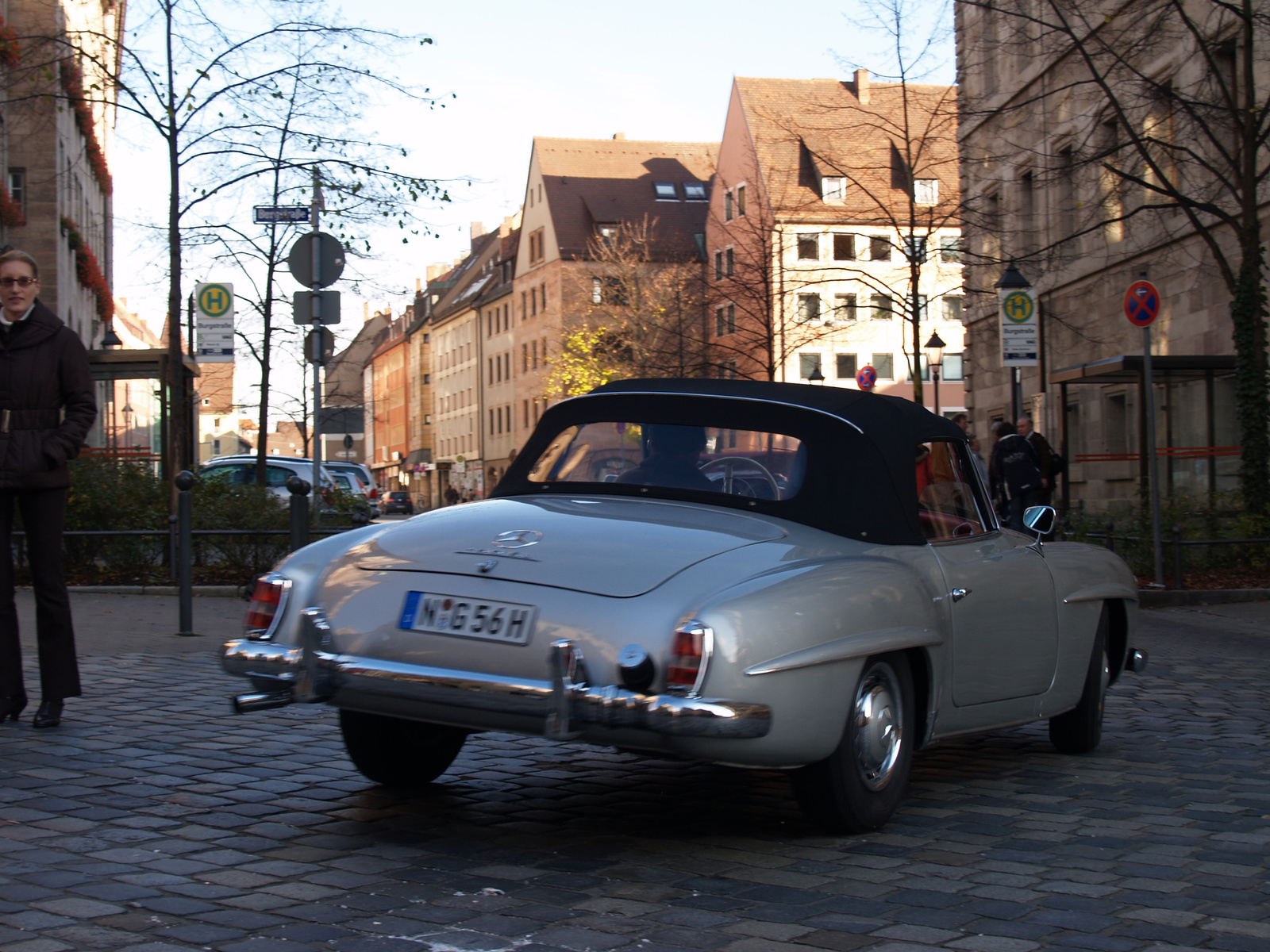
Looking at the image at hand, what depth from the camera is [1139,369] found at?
20.4 meters

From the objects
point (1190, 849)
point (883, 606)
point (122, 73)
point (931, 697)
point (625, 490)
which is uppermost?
point (122, 73)

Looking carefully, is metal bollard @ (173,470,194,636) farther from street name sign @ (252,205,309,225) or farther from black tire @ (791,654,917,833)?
black tire @ (791,654,917,833)

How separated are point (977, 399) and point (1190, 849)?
3500 cm

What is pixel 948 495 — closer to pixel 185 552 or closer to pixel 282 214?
pixel 185 552

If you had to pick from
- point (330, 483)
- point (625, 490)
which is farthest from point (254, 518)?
point (625, 490)

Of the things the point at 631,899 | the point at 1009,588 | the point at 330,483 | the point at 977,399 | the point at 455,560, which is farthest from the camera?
the point at 977,399

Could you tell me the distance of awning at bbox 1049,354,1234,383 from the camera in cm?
2028

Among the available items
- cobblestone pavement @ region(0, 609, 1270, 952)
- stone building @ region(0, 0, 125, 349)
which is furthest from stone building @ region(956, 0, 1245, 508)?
cobblestone pavement @ region(0, 609, 1270, 952)

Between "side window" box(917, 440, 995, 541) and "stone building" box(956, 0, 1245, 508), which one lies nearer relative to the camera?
"side window" box(917, 440, 995, 541)

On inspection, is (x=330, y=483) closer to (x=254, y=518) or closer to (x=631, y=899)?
(x=254, y=518)

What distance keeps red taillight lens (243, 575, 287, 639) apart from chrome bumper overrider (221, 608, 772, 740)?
5 centimetres

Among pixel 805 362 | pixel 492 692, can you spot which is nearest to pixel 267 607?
pixel 492 692

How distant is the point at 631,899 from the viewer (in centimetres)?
429

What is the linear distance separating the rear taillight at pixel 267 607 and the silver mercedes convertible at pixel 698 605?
1cm
